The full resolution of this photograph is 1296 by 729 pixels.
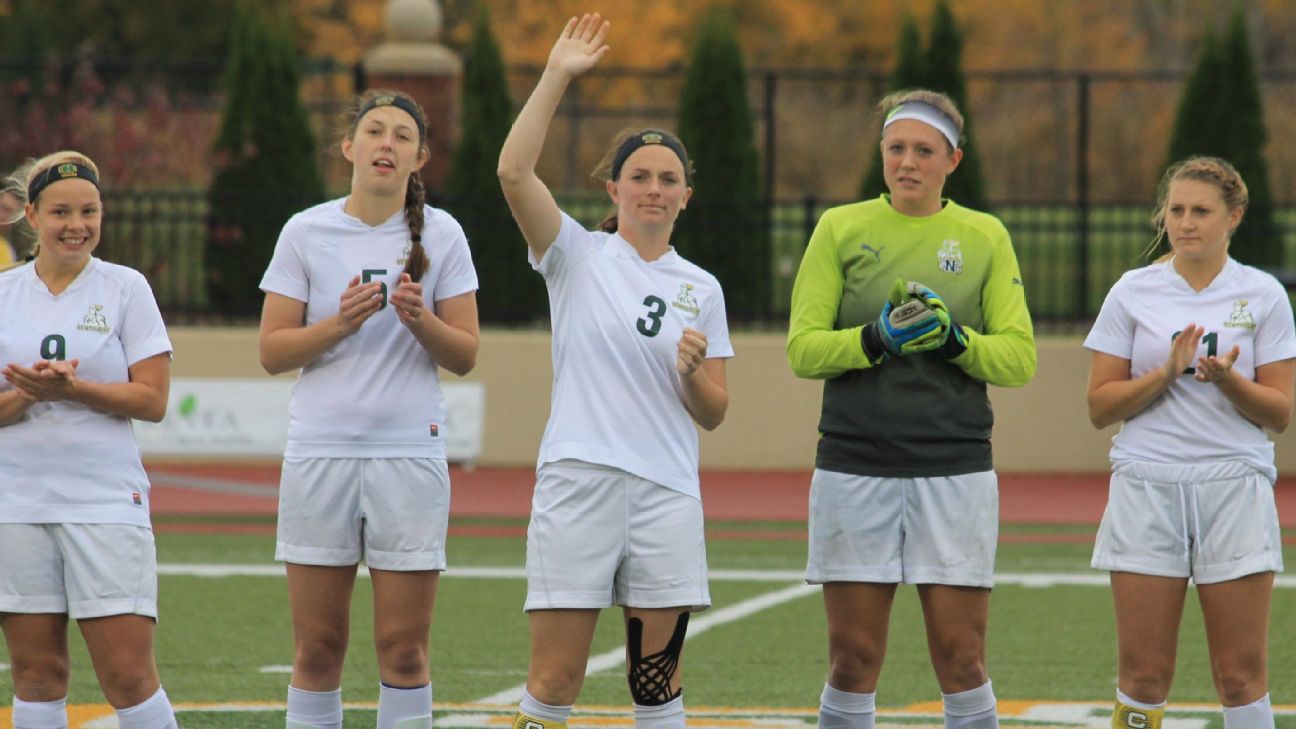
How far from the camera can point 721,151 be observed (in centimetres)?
1686

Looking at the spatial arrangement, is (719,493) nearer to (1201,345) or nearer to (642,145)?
(1201,345)

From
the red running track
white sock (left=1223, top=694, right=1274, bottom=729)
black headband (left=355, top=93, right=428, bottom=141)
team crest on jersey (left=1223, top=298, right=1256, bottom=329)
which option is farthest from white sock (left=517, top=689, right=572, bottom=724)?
the red running track

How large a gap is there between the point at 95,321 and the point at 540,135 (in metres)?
1.29

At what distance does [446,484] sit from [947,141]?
66.4 inches

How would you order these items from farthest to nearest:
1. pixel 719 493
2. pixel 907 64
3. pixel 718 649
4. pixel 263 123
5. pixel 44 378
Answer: pixel 263 123
pixel 907 64
pixel 719 493
pixel 718 649
pixel 44 378

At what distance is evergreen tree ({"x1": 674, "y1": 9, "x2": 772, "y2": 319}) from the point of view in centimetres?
1602

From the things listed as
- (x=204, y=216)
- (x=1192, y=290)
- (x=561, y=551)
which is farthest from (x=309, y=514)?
(x=204, y=216)

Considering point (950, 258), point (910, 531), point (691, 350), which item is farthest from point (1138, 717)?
point (691, 350)

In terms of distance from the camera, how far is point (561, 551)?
511 centimetres

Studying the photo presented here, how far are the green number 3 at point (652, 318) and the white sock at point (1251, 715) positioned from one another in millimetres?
1927

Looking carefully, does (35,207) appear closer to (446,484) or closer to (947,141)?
(446,484)

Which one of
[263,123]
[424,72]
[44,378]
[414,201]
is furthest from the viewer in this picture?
[424,72]

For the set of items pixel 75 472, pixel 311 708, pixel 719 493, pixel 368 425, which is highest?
pixel 368 425

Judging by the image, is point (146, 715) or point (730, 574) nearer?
point (146, 715)
